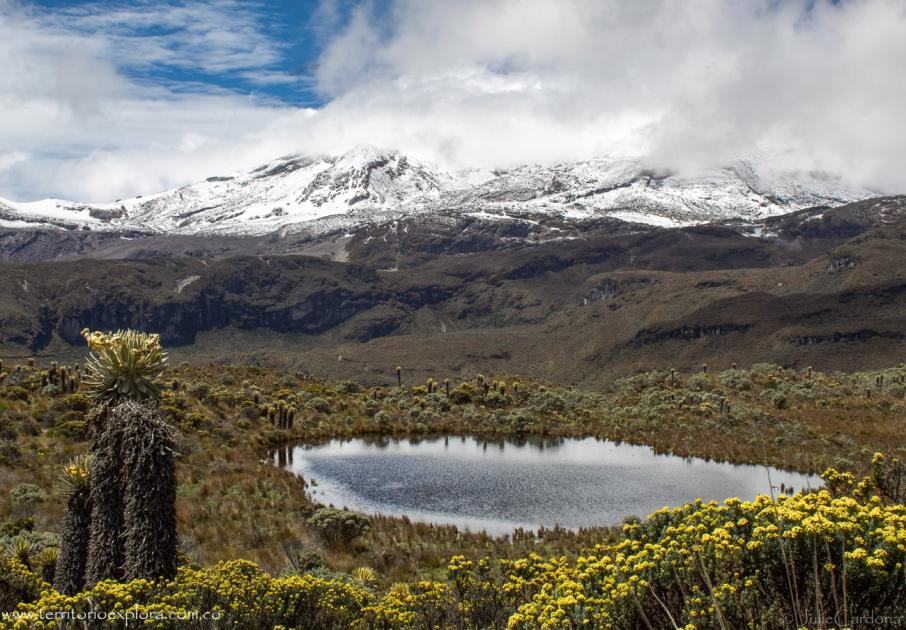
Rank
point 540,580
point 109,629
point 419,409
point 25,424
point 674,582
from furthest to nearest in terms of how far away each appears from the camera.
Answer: point 419,409 < point 25,424 < point 540,580 < point 109,629 < point 674,582

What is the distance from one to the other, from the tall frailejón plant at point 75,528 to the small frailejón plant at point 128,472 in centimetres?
45

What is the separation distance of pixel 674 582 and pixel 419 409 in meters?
37.2

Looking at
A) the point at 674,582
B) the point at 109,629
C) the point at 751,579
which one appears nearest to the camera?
the point at 751,579

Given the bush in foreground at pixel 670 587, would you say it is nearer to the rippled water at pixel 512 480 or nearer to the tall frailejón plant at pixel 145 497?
the tall frailejón plant at pixel 145 497

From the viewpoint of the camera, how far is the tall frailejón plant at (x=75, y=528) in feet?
37.4

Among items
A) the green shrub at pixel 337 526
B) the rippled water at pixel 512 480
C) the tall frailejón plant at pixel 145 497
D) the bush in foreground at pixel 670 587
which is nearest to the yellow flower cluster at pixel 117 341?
the tall frailejón plant at pixel 145 497

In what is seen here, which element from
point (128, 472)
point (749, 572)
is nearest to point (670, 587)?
point (749, 572)

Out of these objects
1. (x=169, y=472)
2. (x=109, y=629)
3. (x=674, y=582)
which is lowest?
(x=109, y=629)

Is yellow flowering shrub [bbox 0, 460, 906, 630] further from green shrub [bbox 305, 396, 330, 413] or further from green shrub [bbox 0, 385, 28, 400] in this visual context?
green shrub [bbox 305, 396, 330, 413]

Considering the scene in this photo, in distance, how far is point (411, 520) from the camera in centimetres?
2458

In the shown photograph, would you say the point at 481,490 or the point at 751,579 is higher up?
the point at 751,579

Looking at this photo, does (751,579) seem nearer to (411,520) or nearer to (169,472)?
(169,472)

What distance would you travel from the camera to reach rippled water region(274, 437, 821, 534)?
1021 inches

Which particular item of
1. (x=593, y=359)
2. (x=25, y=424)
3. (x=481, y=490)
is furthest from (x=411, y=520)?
(x=593, y=359)
